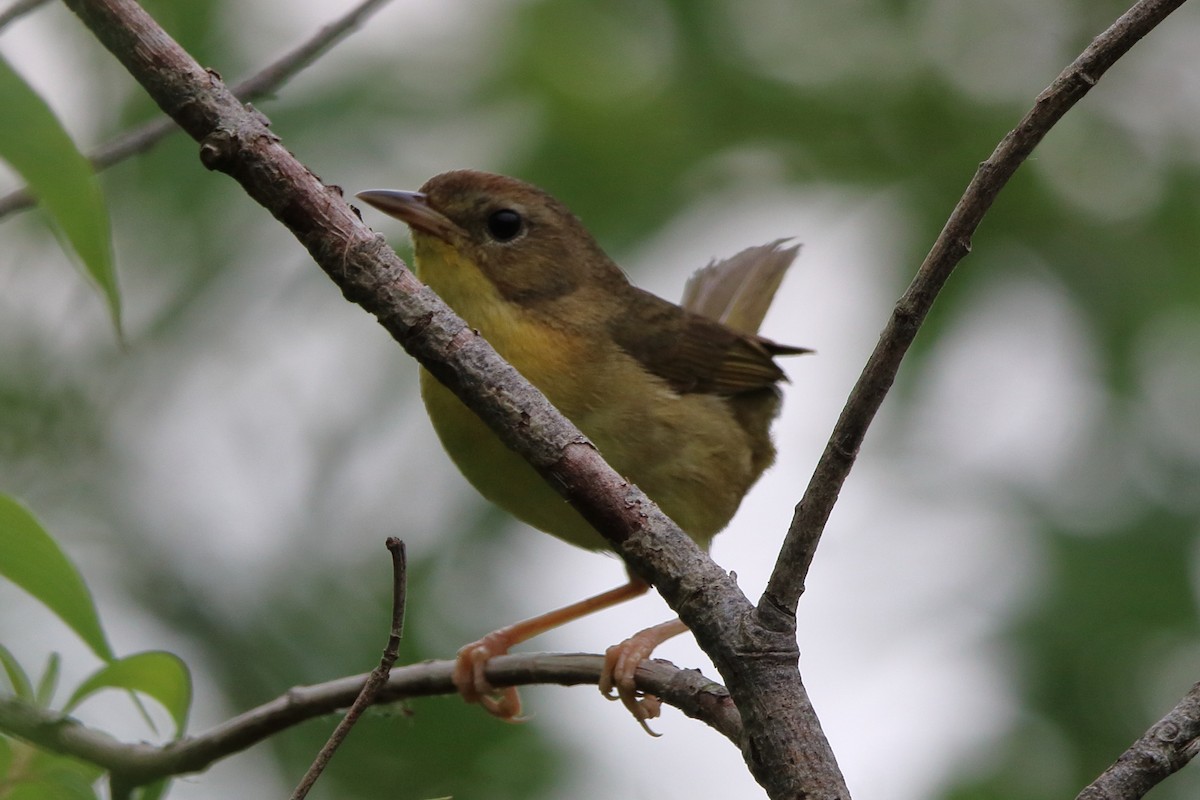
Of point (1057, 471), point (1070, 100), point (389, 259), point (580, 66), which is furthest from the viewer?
point (580, 66)

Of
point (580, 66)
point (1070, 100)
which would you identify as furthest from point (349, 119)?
point (1070, 100)

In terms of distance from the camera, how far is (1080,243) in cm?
467

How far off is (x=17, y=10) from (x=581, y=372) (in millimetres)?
2014

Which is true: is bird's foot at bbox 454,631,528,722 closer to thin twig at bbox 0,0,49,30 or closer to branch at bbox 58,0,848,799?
branch at bbox 58,0,848,799

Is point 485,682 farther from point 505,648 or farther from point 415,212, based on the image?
point 415,212

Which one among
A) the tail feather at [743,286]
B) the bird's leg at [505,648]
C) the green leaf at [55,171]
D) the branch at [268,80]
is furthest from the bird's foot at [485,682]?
the tail feather at [743,286]

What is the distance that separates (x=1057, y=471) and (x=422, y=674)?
268 cm

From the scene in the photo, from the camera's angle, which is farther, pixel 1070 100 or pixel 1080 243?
pixel 1080 243

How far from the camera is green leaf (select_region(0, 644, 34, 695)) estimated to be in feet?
5.92

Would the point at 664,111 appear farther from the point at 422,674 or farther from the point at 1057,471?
the point at 422,674

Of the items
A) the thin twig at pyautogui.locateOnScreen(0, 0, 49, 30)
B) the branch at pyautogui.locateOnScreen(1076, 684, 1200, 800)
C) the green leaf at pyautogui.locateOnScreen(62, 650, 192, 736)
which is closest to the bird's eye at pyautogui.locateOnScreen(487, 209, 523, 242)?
the thin twig at pyautogui.locateOnScreen(0, 0, 49, 30)

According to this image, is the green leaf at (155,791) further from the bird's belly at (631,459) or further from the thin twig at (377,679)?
the bird's belly at (631,459)

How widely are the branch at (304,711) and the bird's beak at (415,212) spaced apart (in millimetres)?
1617

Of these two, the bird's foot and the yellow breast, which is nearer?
the bird's foot
